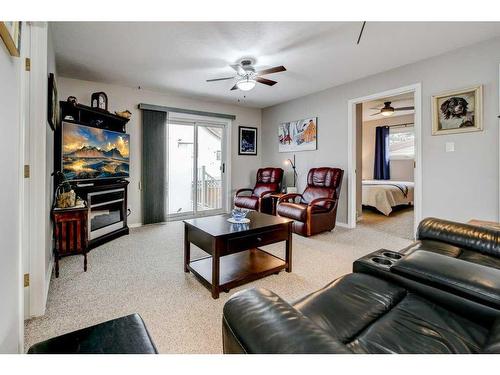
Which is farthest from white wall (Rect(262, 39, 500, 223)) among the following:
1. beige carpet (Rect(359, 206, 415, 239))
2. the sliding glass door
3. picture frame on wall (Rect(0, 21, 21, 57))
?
picture frame on wall (Rect(0, 21, 21, 57))

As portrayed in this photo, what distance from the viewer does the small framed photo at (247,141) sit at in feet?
19.2

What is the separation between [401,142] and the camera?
292 inches

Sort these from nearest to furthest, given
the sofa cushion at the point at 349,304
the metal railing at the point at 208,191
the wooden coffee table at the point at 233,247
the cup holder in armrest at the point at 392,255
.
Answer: the sofa cushion at the point at 349,304 < the cup holder in armrest at the point at 392,255 < the wooden coffee table at the point at 233,247 < the metal railing at the point at 208,191

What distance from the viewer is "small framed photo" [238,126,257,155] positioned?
Answer: 19.2ft

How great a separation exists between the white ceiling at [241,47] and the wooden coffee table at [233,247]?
1.93 m

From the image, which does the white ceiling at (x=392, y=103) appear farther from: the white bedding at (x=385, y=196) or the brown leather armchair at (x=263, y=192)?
the brown leather armchair at (x=263, y=192)

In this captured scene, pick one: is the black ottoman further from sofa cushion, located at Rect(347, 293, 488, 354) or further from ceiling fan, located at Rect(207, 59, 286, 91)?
ceiling fan, located at Rect(207, 59, 286, 91)

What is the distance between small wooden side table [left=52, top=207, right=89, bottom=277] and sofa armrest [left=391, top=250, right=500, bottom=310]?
269 cm

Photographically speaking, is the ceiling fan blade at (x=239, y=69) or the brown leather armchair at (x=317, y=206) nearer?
the ceiling fan blade at (x=239, y=69)

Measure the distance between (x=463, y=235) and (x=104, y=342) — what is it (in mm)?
2073

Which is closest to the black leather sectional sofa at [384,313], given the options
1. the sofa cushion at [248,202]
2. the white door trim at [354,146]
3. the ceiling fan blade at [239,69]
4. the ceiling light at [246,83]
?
the white door trim at [354,146]

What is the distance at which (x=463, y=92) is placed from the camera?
301cm

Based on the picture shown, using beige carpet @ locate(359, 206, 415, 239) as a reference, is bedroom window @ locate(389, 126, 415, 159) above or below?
above
